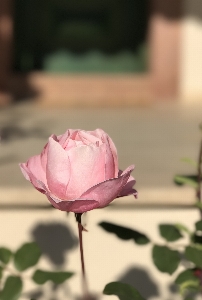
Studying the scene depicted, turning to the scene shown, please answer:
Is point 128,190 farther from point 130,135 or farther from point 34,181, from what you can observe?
point 130,135

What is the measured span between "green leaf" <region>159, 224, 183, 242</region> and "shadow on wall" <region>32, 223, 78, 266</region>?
14.8 inches

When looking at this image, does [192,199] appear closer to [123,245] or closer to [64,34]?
[123,245]

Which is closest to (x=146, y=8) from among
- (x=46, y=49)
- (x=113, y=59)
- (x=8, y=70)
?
(x=113, y=59)

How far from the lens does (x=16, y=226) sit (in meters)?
1.04

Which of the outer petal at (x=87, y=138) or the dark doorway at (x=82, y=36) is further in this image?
the dark doorway at (x=82, y=36)

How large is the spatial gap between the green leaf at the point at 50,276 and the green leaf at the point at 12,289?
3cm

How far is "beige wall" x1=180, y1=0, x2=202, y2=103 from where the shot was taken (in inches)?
152

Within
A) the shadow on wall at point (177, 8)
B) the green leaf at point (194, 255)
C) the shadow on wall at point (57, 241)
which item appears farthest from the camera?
the shadow on wall at point (177, 8)

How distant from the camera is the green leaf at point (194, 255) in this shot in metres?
0.59

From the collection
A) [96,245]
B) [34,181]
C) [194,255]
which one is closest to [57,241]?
[96,245]

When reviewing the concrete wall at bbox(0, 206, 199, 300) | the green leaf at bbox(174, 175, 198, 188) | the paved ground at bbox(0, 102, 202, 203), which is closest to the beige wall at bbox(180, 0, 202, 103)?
the paved ground at bbox(0, 102, 202, 203)

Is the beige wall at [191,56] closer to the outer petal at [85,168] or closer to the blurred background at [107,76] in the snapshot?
the blurred background at [107,76]

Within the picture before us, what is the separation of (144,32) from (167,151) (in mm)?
2522

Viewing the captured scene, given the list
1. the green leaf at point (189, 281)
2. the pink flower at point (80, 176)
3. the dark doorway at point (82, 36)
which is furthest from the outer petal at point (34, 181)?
the dark doorway at point (82, 36)
